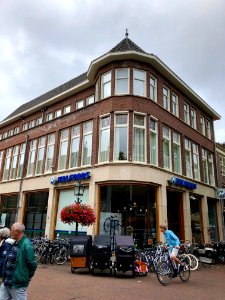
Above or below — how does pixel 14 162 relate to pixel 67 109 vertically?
below

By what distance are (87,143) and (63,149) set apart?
2.69m

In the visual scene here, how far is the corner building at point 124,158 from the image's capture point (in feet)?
53.2

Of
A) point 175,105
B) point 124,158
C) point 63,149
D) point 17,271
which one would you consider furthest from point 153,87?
point 17,271

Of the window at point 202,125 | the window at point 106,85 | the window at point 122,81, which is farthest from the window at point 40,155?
the window at point 202,125

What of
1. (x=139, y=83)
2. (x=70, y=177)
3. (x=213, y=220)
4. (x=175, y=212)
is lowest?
(x=213, y=220)

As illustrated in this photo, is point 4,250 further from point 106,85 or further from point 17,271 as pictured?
point 106,85

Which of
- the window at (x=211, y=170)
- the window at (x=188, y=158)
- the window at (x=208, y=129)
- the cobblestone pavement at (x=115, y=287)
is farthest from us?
the window at (x=208, y=129)

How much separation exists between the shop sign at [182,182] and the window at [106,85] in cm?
682

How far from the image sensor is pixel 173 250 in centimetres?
977

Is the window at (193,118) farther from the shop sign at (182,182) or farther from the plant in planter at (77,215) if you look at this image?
the plant in planter at (77,215)

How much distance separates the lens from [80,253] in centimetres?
1096

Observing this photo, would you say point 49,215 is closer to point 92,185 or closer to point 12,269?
point 92,185

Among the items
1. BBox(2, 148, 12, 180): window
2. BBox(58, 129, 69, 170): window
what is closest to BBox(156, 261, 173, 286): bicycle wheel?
BBox(58, 129, 69, 170): window

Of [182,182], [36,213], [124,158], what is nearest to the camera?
[124,158]
